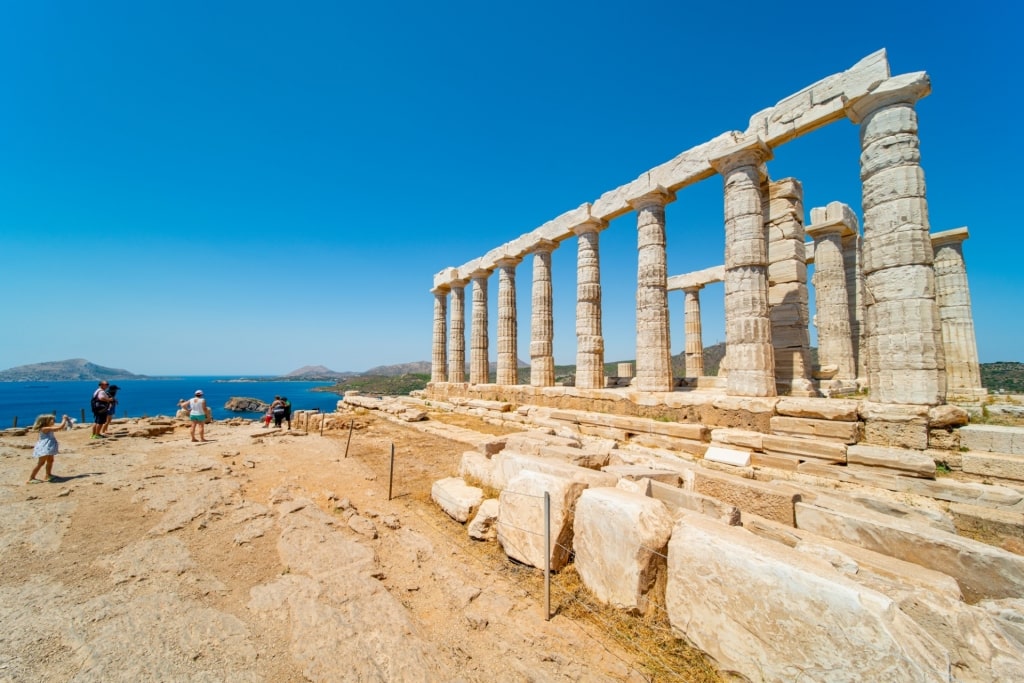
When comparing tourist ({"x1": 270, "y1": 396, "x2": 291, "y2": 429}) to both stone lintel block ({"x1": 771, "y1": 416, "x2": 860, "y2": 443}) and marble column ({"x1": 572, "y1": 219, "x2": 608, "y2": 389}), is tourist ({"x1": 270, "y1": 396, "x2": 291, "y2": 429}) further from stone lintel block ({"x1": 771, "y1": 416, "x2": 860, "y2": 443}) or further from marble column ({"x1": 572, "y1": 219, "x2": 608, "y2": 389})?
stone lintel block ({"x1": 771, "y1": 416, "x2": 860, "y2": 443})

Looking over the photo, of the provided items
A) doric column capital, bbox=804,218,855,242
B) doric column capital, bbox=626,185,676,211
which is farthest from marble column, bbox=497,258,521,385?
doric column capital, bbox=804,218,855,242

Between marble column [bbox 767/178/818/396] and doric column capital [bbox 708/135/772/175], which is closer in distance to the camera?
doric column capital [bbox 708/135/772/175]

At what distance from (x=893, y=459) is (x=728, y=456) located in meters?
2.65

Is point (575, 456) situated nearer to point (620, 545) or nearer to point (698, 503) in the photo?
point (698, 503)

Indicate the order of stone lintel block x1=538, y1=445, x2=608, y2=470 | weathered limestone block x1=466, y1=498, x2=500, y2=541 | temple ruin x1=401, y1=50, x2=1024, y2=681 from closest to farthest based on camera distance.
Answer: temple ruin x1=401, y1=50, x2=1024, y2=681, weathered limestone block x1=466, y1=498, x2=500, y2=541, stone lintel block x1=538, y1=445, x2=608, y2=470

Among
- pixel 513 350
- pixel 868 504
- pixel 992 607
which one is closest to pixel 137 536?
pixel 992 607

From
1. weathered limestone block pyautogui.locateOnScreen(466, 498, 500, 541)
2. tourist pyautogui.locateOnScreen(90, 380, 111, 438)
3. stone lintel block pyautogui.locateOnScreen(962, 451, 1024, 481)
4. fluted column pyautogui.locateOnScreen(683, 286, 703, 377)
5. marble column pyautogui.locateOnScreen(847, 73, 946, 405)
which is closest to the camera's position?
weathered limestone block pyautogui.locateOnScreen(466, 498, 500, 541)

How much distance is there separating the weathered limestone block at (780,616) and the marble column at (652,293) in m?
9.55

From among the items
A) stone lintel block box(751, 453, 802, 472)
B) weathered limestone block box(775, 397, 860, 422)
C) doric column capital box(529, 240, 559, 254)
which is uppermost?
doric column capital box(529, 240, 559, 254)

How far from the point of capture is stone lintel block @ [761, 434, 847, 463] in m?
7.77

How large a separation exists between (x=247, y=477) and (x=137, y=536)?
10.8ft

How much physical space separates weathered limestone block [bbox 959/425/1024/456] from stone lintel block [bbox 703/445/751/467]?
132 inches

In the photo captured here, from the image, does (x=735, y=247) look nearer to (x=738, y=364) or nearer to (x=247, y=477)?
(x=738, y=364)

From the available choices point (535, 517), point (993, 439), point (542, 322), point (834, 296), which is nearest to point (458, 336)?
point (542, 322)
